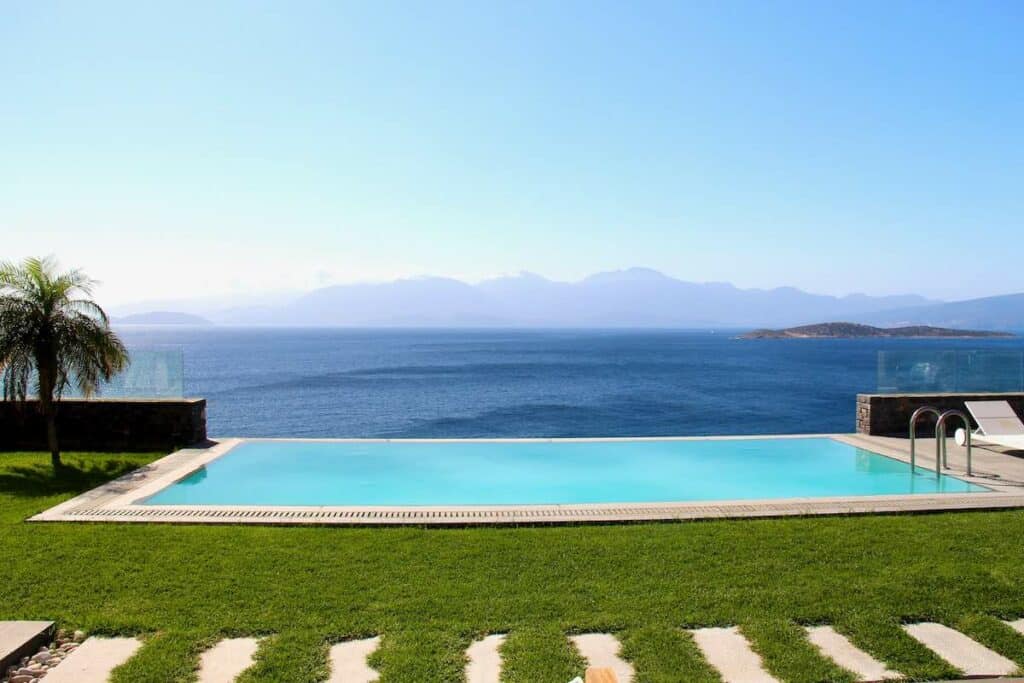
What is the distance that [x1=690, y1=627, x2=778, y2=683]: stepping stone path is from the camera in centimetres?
391

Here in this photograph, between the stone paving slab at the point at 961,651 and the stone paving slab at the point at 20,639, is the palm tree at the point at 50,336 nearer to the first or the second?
the stone paving slab at the point at 20,639

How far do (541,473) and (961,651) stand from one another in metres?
7.25

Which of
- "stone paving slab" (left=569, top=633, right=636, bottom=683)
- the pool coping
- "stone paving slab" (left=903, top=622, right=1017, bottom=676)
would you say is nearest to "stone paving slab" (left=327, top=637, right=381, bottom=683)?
"stone paving slab" (left=569, top=633, right=636, bottom=683)

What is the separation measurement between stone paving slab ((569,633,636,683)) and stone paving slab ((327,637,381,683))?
49.2 inches

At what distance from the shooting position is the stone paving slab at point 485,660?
3889mm

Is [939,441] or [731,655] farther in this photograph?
[939,441]

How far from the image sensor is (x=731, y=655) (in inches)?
163

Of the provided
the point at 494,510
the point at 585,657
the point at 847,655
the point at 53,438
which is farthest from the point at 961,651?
the point at 53,438

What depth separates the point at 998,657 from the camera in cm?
407

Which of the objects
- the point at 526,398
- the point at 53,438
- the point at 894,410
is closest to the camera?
the point at 53,438

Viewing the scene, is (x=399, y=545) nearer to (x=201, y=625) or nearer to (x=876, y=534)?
(x=201, y=625)

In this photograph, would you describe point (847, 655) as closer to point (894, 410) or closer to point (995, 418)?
point (995, 418)

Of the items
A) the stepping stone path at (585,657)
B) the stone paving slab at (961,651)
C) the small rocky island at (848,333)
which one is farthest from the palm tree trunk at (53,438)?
the small rocky island at (848,333)

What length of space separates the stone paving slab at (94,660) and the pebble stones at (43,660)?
7 centimetres
